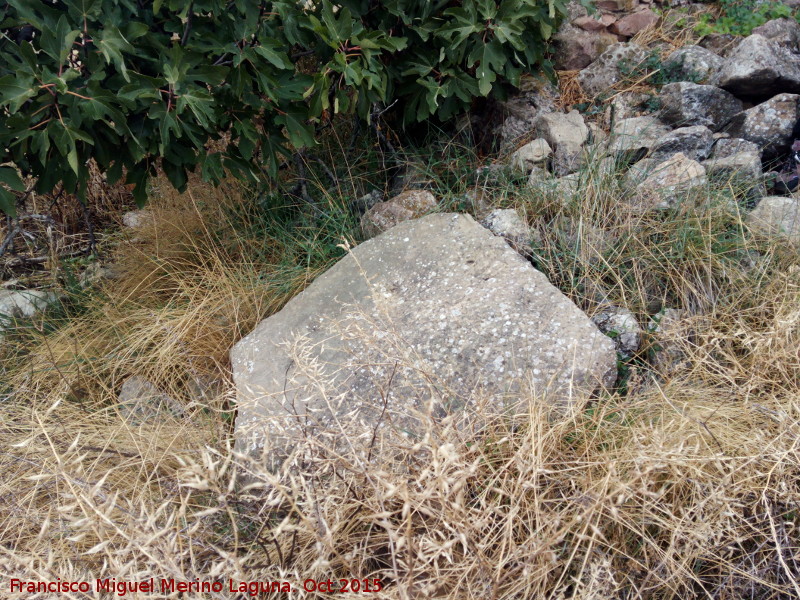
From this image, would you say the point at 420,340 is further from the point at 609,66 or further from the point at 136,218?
the point at 609,66

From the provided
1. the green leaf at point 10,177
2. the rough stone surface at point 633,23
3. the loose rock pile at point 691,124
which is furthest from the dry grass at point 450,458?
the rough stone surface at point 633,23

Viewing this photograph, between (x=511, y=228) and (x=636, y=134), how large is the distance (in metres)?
1.10

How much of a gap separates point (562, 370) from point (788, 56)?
259cm

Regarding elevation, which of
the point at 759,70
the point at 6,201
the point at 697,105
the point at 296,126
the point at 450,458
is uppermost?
the point at 6,201

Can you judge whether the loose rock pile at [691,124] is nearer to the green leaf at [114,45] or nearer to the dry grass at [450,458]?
the dry grass at [450,458]

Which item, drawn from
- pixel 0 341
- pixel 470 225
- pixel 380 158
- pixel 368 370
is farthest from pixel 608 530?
pixel 0 341

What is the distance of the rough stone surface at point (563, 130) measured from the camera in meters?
3.56

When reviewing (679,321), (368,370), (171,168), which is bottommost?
(679,321)

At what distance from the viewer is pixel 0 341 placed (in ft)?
10.9

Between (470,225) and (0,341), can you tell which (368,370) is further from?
(0,341)

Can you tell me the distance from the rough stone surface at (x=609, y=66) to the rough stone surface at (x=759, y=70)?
1.57 ft

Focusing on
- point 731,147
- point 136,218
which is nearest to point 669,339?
point 731,147

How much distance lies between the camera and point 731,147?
3.50 m

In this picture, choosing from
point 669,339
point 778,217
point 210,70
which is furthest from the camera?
point 778,217
